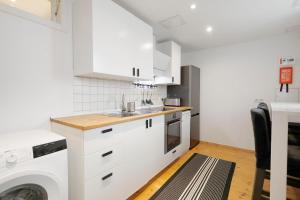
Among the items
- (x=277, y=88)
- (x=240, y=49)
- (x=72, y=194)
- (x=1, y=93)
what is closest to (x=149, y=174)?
(x=72, y=194)

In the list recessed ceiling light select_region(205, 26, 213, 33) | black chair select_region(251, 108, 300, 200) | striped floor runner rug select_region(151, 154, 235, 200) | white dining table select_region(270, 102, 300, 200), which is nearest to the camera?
white dining table select_region(270, 102, 300, 200)

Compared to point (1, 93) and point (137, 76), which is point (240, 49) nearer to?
point (137, 76)

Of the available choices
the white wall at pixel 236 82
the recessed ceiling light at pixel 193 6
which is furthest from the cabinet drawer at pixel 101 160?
the white wall at pixel 236 82

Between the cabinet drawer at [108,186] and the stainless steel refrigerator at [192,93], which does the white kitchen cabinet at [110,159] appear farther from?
the stainless steel refrigerator at [192,93]

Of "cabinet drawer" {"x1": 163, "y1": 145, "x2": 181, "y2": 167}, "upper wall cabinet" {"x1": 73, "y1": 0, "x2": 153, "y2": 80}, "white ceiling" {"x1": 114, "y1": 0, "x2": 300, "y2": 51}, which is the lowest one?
"cabinet drawer" {"x1": 163, "y1": 145, "x2": 181, "y2": 167}

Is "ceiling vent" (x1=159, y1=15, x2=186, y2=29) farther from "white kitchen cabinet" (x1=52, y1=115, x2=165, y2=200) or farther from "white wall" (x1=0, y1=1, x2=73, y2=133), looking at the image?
"white kitchen cabinet" (x1=52, y1=115, x2=165, y2=200)

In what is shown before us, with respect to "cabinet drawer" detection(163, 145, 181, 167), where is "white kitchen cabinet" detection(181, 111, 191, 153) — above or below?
above

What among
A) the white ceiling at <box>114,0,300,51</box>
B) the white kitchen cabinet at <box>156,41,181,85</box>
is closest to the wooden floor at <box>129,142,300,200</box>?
the white kitchen cabinet at <box>156,41,181,85</box>

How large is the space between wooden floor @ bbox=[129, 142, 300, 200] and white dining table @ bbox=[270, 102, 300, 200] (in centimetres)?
97

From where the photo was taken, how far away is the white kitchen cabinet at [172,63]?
2.78m

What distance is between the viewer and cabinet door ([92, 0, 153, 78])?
1.51 metres

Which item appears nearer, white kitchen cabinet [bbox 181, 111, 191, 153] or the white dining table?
the white dining table

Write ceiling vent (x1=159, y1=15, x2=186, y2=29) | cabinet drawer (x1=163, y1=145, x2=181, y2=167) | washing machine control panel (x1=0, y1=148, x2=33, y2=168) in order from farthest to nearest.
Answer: cabinet drawer (x1=163, y1=145, x2=181, y2=167) → ceiling vent (x1=159, y1=15, x2=186, y2=29) → washing machine control panel (x1=0, y1=148, x2=33, y2=168)

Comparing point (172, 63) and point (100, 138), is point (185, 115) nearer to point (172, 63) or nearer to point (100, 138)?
point (172, 63)
